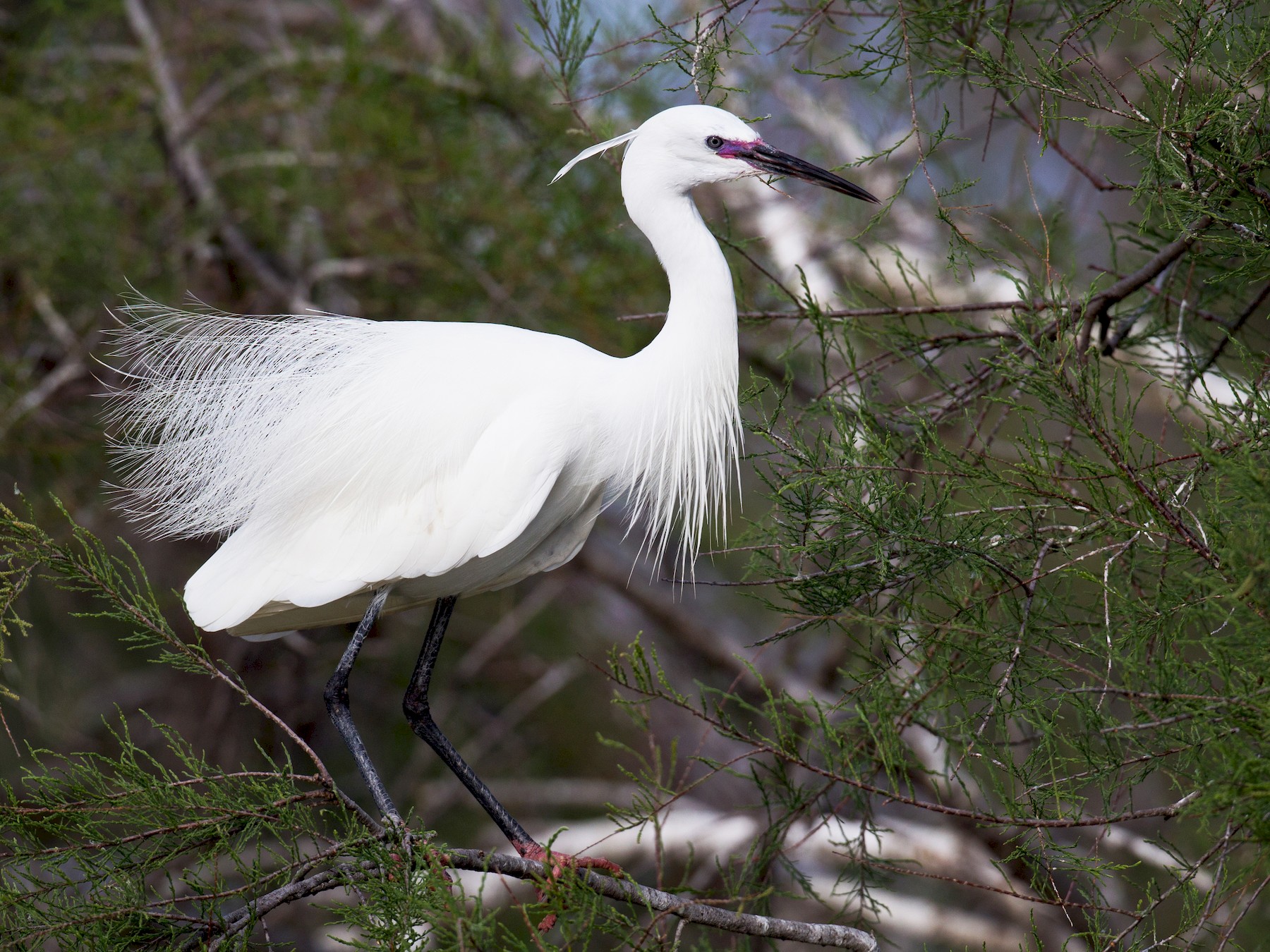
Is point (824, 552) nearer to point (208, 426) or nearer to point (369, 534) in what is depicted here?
point (369, 534)

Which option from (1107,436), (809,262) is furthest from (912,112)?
(809,262)

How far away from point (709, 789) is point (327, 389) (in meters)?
3.87

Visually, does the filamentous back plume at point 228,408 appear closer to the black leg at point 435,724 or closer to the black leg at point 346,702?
the black leg at point 346,702

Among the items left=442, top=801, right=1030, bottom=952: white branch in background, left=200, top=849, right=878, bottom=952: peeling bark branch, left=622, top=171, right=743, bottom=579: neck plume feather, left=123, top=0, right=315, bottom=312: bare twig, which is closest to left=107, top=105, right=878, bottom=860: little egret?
left=622, top=171, right=743, bottom=579: neck plume feather

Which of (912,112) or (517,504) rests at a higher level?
(912,112)

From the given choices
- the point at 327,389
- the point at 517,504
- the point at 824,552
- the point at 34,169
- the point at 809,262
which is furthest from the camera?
the point at 809,262

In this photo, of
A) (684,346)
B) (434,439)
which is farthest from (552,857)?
(684,346)

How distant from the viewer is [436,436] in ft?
5.36

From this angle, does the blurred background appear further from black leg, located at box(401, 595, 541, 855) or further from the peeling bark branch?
the peeling bark branch

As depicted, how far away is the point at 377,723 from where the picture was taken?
5105 millimetres

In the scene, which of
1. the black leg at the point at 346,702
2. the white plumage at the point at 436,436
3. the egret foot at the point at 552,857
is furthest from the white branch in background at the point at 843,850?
the white plumage at the point at 436,436

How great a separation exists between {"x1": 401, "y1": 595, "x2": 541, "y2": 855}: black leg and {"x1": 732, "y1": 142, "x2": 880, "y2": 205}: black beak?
0.87m

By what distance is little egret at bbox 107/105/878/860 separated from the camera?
1569 millimetres

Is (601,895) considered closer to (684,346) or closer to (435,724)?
(435,724)
